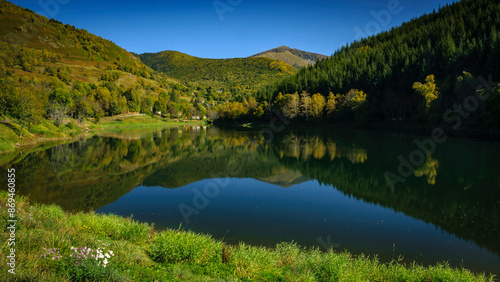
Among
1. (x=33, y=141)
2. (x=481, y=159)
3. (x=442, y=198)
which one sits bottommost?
(x=33, y=141)

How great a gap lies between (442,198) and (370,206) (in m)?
4.37

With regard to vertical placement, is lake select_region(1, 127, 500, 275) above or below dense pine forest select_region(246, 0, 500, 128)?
below

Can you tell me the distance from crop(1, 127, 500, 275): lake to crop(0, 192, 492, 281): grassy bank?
8.71ft

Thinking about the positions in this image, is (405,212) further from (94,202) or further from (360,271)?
(94,202)

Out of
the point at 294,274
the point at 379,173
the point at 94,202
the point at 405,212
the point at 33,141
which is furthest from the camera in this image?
the point at 33,141

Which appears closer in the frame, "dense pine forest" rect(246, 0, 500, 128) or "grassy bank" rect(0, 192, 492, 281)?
"grassy bank" rect(0, 192, 492, 281)

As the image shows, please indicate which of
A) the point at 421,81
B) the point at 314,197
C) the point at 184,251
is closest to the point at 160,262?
the point at 184,251

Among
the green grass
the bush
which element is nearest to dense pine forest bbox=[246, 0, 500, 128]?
the bush

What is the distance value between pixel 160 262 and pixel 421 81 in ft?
282

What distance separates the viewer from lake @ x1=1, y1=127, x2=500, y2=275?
11.3 metres

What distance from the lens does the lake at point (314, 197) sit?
11252mm

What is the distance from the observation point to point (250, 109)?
125125 mm

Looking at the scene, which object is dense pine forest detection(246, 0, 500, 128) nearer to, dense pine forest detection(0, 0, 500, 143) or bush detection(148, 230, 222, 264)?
dense pine forest detection(0, 0, 500, 143)

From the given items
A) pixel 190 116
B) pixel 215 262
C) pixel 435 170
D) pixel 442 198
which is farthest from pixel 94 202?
pixel 190 116
